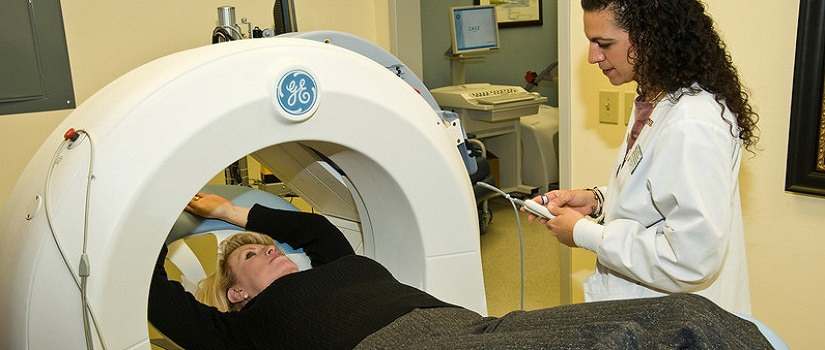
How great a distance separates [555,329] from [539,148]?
3.80 metres

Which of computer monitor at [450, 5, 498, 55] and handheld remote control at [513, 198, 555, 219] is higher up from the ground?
computer monitor at [450, 5, 498, 55]

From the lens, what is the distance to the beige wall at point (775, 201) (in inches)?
74.5

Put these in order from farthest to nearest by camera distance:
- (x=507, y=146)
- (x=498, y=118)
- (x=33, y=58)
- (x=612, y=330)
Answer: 1. (x=507, y=146)
2. (x=498, y=118)
3. (x=33, y=58)
4. (x=612, y=330)

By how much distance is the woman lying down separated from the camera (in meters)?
1.02

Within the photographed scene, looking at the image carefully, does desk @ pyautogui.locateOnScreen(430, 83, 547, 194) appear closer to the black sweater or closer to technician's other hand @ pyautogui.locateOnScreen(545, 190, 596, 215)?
technician's other hand @ pyautogui.locateOnScreen(545, 190, 596, 215)

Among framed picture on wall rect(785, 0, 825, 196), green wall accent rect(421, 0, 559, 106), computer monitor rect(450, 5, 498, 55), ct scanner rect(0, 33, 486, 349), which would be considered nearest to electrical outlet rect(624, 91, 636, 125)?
framed picture on wall rect(785, 0, 825, 196)

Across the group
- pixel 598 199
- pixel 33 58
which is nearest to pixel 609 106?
pixel 598 199

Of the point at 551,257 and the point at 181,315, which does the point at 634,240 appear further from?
the point at 551,257

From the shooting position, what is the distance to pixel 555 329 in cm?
107

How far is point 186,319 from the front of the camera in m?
1.45

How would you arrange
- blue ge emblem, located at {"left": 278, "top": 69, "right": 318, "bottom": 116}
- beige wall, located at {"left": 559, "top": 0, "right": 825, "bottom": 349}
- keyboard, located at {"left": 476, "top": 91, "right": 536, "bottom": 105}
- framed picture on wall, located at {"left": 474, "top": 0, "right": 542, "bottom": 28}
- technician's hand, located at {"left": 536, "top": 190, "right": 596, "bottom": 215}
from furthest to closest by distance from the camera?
1. framed picture on wall, located at {"left": 474, "top": 0, "right": 542, "bottom": 28}
2. keyboard, located at {"left": 476, "top": 91, "right": 536, "bottom": 105}
3. beige wall, located at {"left": 559, "top": 0, "right": 825, "bottom": 349}
4. technician's hand, located at {"left": 536, "top": 190, "right": 596, "bottom": 215}
5. blue ge emblem, located at {"left": 278, "top": 69, "right": 318, "bottom": 116}

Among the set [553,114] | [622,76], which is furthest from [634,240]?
[553,114]

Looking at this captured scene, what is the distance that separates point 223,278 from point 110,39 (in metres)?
1.38

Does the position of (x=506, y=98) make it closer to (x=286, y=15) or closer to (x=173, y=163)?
(x=286, y=15)
